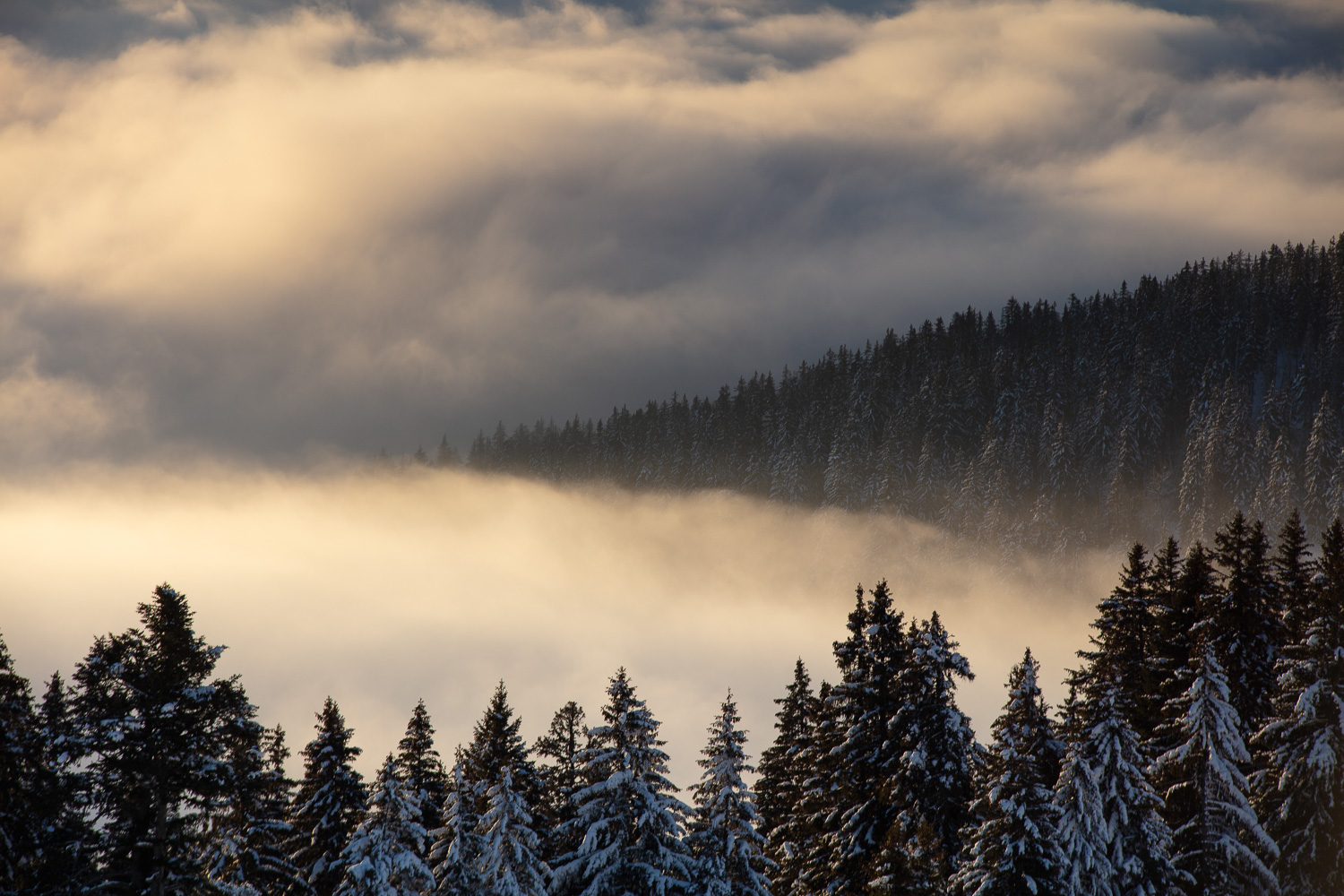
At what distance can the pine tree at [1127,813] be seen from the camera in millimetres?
33781

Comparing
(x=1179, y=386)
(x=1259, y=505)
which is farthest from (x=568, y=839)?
(x=1179, y=386)

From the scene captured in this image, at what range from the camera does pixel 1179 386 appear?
19950cm

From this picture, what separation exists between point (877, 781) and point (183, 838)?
73.5 feet

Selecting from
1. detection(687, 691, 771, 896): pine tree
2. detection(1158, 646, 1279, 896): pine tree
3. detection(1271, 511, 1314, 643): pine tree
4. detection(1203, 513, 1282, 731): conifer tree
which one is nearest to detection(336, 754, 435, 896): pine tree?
detection(687, 691, 771, 896): pine tree

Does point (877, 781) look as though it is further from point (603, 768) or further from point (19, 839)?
point (19, 839)

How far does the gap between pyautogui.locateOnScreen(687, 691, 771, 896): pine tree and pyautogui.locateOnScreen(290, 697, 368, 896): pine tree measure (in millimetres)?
13132

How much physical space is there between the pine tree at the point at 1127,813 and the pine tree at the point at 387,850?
21772mm

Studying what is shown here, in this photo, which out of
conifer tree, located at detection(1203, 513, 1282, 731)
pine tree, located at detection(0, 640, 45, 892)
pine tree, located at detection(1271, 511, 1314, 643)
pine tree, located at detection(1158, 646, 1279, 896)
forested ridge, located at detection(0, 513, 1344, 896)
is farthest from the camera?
conifer tree, located at detection(1203, 513, 1282, 731)

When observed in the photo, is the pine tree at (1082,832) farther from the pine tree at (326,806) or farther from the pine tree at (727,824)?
the pine tree at (326,806)

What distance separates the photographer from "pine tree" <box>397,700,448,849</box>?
154ft

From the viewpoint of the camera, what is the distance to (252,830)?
37438 mm

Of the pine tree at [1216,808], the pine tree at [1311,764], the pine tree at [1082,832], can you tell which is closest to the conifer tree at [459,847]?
the pine tree at [1082,832]

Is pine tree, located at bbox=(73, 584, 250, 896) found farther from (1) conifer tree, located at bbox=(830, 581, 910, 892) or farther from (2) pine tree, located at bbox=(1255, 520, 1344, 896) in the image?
(2) pine tree, located at bbox=(1255, 520, 1344, 896)

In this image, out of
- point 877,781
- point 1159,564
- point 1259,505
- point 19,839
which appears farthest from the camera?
point 1259,505
